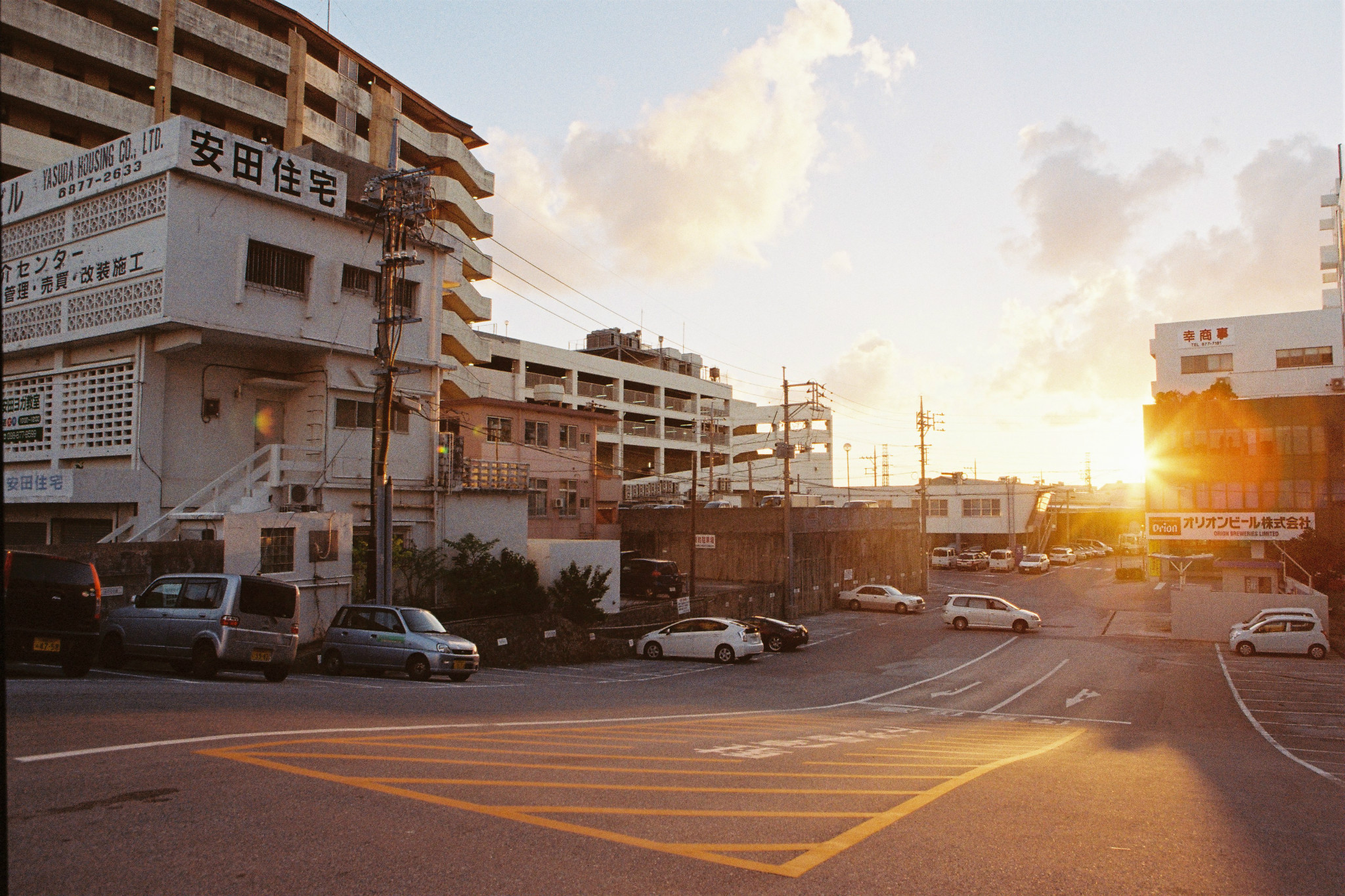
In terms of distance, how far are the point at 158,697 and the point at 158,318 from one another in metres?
15.1

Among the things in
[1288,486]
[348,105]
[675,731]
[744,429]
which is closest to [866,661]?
[675,731]

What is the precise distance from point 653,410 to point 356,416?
50481 millimetres

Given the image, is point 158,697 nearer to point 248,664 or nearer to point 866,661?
point 248,664

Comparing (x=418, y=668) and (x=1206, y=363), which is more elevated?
(x=1206, y=363)

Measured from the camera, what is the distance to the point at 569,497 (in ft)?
162

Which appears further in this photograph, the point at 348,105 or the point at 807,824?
→ the point at 348,105

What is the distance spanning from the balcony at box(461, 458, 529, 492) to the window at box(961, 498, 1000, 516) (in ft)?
209

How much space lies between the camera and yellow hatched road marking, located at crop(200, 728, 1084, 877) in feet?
21.2

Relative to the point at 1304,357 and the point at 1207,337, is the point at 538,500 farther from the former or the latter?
the point at 1304,357

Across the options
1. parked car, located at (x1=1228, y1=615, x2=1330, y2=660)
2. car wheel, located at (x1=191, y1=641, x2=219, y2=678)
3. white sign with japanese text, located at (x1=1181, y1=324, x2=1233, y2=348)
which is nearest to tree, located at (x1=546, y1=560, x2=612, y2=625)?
car wheel, located at (x1=191, y1=641, x2=219, y2=678)

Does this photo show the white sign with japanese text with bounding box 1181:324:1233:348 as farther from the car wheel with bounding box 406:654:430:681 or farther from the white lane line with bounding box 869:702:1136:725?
the car wheel with bounding box 406:654:430:681

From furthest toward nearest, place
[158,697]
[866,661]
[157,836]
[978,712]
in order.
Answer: [866,661] < [978,712] < [158,697] < [157,836]

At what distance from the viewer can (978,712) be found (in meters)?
21.5

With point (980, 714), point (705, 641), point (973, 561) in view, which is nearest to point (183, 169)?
point (705, 641)
